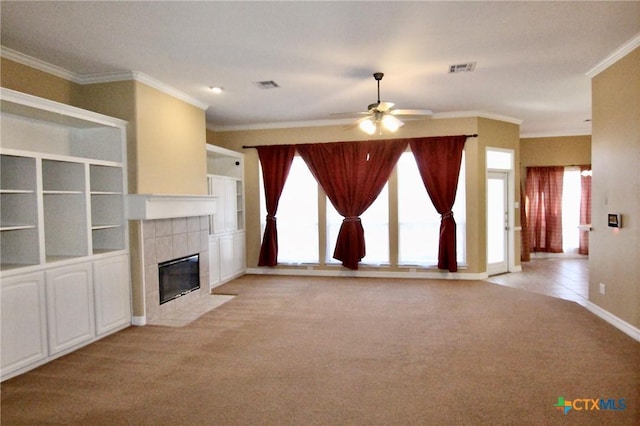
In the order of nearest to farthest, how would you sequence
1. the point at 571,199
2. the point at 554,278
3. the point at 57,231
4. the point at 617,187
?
the point at 57,231 → the point at 617,187 → the point at 554,278 → the point at 571,199

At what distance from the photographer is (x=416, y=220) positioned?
6.56 metres

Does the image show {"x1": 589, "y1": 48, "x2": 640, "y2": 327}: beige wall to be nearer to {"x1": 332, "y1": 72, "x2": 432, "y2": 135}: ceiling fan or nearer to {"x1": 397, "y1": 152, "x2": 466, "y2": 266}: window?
{"x1": 332, "y1": 72, "x2": 432, "y2": 135}: ceiling fan

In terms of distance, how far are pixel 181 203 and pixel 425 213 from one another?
4061mm

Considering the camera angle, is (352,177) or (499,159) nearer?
(352,177)

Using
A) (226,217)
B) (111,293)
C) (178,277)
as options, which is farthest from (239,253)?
(111,293)

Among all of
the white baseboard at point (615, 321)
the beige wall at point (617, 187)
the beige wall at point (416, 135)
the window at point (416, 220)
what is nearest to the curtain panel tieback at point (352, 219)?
the beige wall at point (416, 135)

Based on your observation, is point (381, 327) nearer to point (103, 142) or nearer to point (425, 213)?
point (425, 213)

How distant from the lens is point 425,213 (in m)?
6.53

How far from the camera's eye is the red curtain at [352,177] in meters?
6.51

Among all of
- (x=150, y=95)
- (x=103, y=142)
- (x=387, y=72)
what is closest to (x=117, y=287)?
(x=103, y=142)

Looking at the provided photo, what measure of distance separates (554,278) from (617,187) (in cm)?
302

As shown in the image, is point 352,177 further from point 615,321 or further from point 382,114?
point 615,321

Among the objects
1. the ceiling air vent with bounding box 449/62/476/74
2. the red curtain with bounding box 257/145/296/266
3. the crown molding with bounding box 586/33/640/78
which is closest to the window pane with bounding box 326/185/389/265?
the red curtain with bounding box 257/145/296/266

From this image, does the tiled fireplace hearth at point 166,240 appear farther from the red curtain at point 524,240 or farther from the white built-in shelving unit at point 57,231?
the red curtain at point 524,240
